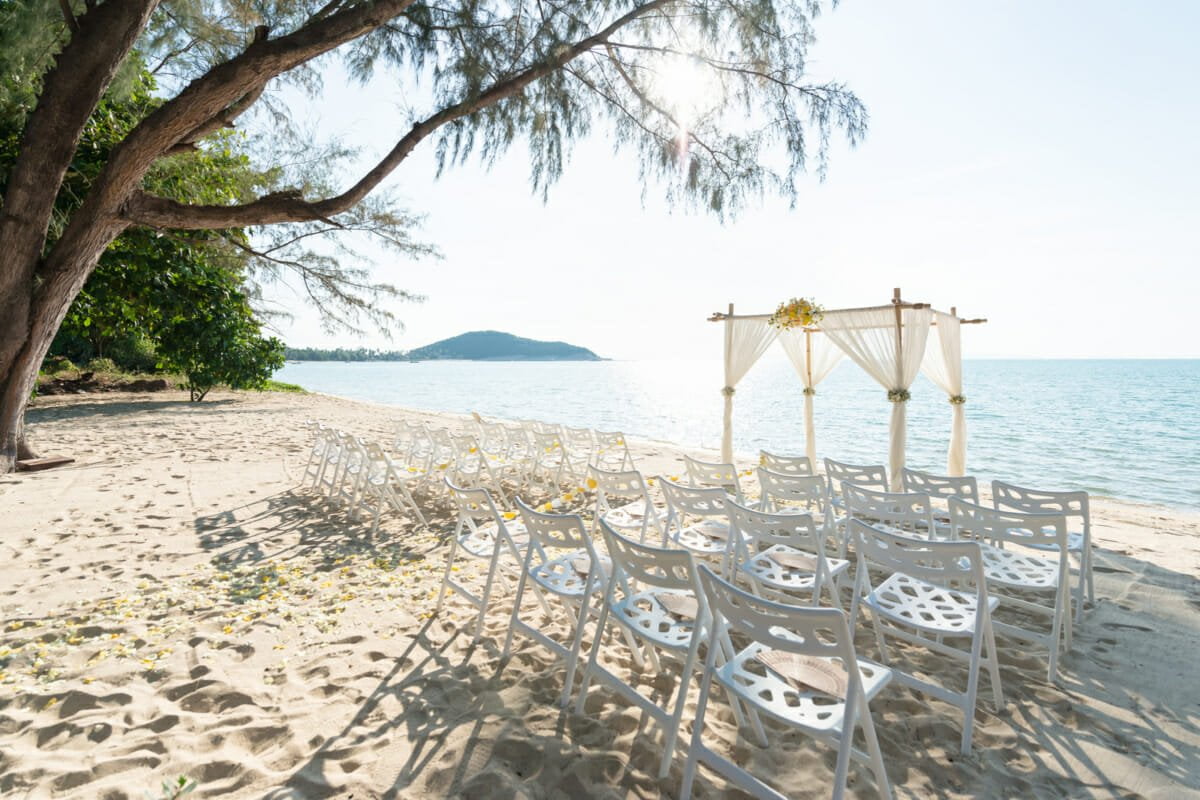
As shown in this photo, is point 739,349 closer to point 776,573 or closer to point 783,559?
A: point 783,559

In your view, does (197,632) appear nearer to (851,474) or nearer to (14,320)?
(14,320)

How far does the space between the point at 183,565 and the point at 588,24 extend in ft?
15.3

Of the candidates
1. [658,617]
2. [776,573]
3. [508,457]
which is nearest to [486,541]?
[658,617]

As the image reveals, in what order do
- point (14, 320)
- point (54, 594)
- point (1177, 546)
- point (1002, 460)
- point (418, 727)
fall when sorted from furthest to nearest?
point (1002, 460), point (1177, 546), point (14, 320), point (54, 594), point (418, 727)

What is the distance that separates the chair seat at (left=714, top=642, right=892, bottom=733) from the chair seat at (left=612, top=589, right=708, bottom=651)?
0.16 meters

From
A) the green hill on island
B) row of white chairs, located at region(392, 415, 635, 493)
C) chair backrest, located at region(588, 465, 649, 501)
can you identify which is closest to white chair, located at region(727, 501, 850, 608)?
chair backrest, located at region(588, 465, 649, 501)

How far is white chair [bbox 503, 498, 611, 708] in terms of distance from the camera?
2055mm

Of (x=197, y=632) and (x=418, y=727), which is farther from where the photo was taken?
(x=197, y=632)

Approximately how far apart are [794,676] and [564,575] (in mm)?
1104

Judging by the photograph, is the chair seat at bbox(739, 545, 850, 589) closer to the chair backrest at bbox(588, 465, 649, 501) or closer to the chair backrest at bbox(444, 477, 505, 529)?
the chair backrest at bbox(588, 465, 649, 501)

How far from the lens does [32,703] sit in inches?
79.4

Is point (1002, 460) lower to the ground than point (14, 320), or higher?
lower

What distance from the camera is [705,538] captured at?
126 inches

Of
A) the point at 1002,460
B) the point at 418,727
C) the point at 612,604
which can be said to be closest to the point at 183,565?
the point at 418,727
